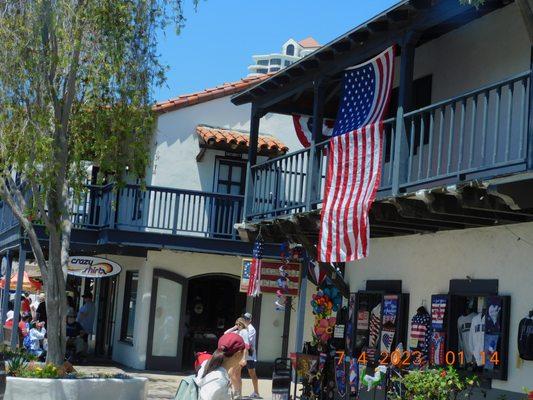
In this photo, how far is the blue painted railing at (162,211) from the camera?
20.9 metres

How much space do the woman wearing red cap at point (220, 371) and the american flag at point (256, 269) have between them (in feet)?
29.4

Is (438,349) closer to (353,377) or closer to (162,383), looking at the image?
(353,377)

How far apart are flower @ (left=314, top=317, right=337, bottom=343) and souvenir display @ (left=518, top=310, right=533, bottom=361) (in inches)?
199

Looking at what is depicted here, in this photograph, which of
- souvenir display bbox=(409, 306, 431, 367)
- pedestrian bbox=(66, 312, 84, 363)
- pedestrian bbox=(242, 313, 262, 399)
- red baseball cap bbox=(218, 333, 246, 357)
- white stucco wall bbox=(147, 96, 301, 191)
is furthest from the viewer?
white stucco wall bbox=(147, 96, 301, 191)

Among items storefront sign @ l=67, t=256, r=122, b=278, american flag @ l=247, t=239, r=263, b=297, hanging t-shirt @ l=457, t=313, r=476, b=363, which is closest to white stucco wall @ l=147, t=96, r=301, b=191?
storefront sign @ l=67, t=256, r=122, b=278

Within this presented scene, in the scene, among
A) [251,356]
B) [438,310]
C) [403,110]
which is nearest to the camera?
[403,110]

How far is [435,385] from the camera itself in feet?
32.9

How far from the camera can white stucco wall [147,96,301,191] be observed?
2284 cm

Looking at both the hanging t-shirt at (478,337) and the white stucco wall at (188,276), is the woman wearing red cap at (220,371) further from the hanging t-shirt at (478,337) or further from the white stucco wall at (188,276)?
the white stucco wall at (188,276)

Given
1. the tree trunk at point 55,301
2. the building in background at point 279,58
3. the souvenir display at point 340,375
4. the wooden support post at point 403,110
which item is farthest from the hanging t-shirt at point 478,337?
the building in background at point 279,58

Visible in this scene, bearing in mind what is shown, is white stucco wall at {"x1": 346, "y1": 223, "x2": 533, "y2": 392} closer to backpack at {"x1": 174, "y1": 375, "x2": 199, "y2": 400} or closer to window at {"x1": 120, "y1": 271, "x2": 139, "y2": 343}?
backpack at {"x1": 174, "y1": 375, "x2": 199, "y2": 400}

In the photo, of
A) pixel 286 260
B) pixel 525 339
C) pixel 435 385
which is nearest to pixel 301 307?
pixel 286 260

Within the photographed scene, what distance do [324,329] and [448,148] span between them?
5364mm

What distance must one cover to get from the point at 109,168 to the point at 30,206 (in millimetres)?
1273
